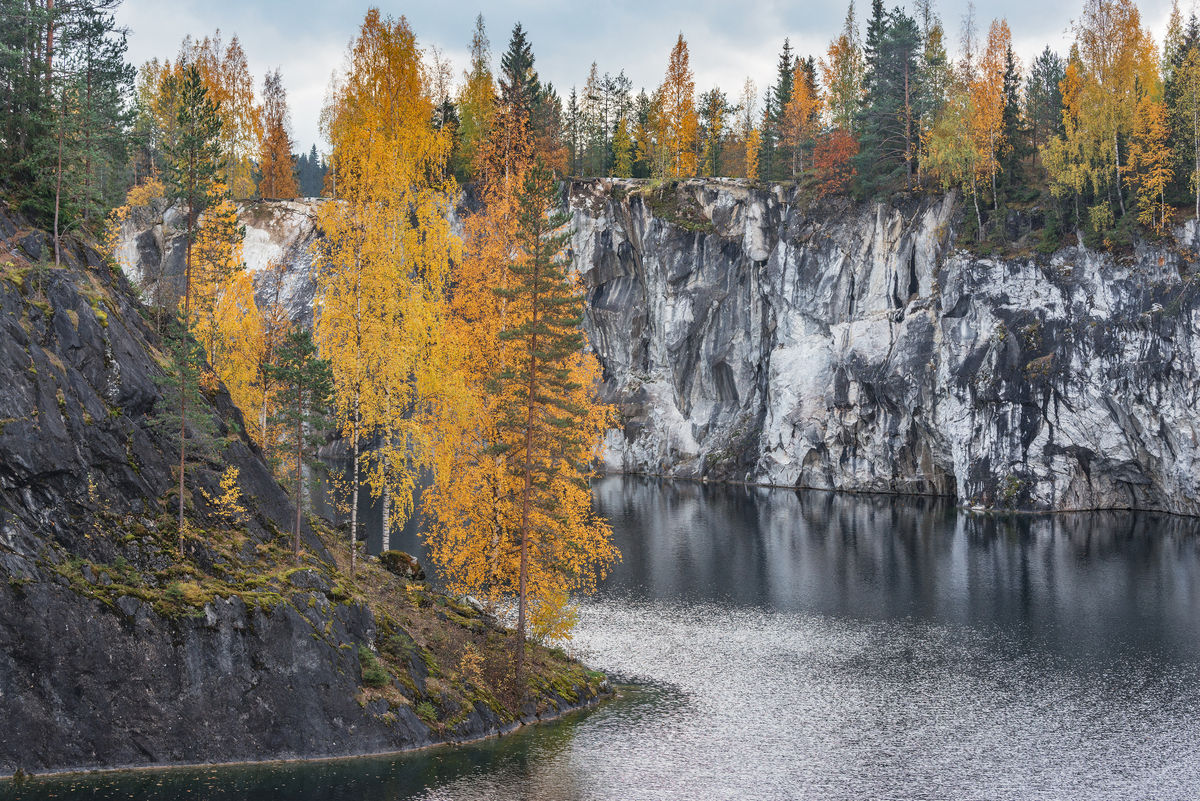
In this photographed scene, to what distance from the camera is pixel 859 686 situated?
27.5m

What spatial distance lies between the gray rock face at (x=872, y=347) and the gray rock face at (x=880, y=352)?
0.13 meters

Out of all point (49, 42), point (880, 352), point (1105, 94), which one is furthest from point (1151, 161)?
point (49, 42)

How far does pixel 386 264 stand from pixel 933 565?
31536mm

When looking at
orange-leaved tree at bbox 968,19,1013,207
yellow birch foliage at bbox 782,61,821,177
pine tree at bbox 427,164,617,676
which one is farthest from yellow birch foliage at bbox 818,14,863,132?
pine tree at bbox 427,164,617,676

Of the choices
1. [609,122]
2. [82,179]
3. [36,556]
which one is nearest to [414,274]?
[82,179]

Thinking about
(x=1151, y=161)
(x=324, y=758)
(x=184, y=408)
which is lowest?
(x=324, y=758)

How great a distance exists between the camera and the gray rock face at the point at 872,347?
57094 millimetres

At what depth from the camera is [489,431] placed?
27.7m

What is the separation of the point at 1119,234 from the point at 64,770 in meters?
63.0

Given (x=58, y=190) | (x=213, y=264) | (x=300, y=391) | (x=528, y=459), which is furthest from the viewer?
(x=213, y=264)

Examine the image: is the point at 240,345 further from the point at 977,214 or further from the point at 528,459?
the point at 977,214

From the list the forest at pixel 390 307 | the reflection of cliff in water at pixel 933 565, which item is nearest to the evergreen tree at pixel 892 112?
the reflection of cliff in water at pixel 933 565

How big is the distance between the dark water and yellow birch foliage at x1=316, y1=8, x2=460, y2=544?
1033cm

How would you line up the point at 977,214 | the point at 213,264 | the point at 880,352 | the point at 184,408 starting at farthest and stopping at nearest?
the point at 880,352 → the point at 977,214 → the point at 213,264 → the point at 184,408
